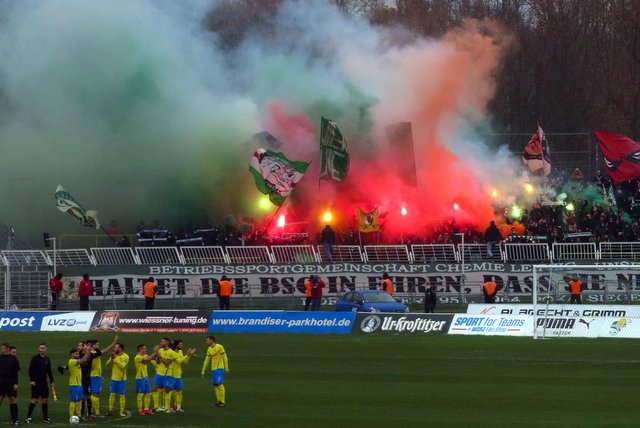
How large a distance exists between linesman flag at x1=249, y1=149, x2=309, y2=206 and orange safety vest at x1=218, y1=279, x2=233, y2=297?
321 inches

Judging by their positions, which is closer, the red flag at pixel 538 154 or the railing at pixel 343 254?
the railing at pixel 343 254

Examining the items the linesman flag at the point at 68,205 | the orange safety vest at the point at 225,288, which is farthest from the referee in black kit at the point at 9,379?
the linesman flag at the point at 68,205

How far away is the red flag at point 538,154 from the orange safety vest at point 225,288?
14167mm

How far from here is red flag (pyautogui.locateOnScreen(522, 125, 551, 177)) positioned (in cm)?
5369

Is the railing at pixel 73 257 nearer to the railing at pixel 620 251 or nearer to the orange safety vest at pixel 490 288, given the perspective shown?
the orange safety vest at pixel 490 288

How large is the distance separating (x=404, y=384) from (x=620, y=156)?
1004 inches

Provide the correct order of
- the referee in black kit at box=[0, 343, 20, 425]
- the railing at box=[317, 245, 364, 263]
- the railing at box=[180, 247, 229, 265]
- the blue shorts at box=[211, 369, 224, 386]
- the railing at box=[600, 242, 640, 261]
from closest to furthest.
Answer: the referee in black kit at box=[0, 343, 20, 425] < the blue shorts at box=[211, 369, 224, 386] < the railing at box=[600, 242, 640, 261] < the railing at box=[317, 245, 364, 263] < the railing at box=[180, 247, 229, 265]

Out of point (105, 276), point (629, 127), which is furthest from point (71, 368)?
point (629, 127)

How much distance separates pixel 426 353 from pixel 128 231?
27.7 meters

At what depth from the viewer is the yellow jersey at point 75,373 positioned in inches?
989

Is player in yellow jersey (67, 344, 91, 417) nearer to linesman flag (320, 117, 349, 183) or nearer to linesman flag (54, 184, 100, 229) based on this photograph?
linesman flag (54, 184, 100, 229)

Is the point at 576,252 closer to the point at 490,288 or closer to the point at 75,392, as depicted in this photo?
the point at 490,288

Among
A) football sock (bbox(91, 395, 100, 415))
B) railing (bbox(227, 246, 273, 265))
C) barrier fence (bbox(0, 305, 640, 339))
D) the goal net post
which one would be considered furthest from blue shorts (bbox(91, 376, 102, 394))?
railing (bbox(227, 246, 273, 265))

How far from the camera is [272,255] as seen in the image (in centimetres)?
5334
